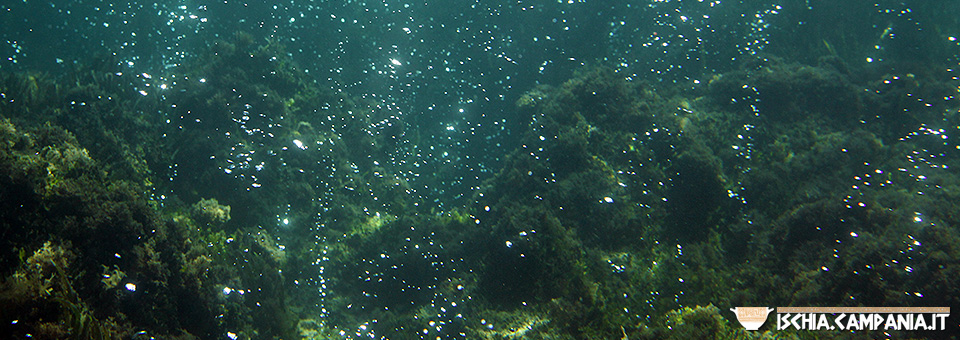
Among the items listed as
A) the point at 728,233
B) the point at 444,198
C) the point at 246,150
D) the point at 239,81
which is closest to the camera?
the point at 728,233

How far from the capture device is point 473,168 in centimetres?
1127

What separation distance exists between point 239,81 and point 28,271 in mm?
7213

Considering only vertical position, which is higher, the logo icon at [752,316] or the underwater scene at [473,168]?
the underwater scene at [473,168]

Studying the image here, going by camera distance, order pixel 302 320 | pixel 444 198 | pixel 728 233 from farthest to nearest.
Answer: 1. pixel 444 198
2. pixel 728 233
3. pixel 302 320

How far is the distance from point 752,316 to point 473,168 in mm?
7504

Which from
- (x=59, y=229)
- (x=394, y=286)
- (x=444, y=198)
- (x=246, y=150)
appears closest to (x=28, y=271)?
(x=59, y=229)

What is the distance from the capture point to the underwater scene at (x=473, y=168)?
4363 millimetres

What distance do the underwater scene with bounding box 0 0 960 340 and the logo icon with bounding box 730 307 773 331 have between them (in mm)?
144

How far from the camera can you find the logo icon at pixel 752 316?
480cm

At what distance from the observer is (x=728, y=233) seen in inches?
281

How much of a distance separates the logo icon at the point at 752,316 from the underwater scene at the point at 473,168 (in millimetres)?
144

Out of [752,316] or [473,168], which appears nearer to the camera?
[752,316]

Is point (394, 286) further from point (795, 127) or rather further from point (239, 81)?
point (795, 127)

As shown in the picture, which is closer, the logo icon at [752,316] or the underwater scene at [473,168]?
the underwater scene at [473,168]
